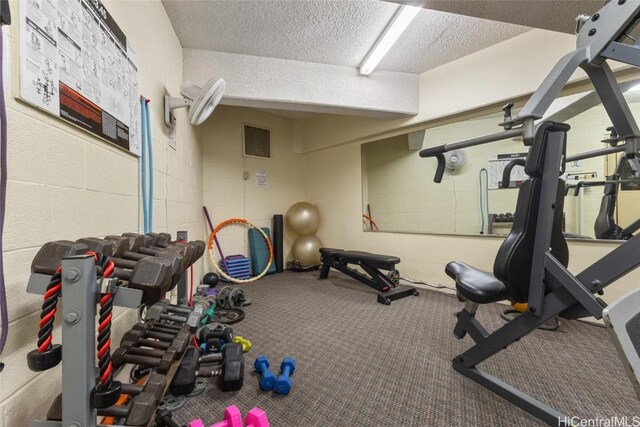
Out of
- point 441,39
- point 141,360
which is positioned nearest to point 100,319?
point 141,360

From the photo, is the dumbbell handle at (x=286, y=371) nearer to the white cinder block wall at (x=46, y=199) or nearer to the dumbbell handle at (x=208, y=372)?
the dumbbell handle at (x=208, y=372)

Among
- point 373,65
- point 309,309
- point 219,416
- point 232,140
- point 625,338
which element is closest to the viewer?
point 625,338

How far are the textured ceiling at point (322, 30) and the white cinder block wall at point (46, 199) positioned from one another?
76 centimetres

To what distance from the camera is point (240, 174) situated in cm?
407

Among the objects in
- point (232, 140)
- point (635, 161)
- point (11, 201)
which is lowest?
point (11, 201)

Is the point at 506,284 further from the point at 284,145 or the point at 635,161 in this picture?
the point at 284,145

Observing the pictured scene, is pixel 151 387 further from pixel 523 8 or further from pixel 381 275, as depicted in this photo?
pixel 523 8

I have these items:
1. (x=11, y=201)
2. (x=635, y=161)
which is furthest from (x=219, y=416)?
(x=635, y=161)

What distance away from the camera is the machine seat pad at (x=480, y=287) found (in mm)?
1301

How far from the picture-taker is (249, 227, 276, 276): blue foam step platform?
392 cm

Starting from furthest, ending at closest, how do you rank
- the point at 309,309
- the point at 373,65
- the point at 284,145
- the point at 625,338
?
the point at 284,145
the point at 373,65
the point at 309,309
the point at 625,338

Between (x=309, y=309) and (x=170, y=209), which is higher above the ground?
(x=170, y=209)

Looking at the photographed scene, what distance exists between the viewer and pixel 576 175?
2598mm

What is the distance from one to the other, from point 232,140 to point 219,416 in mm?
3609
